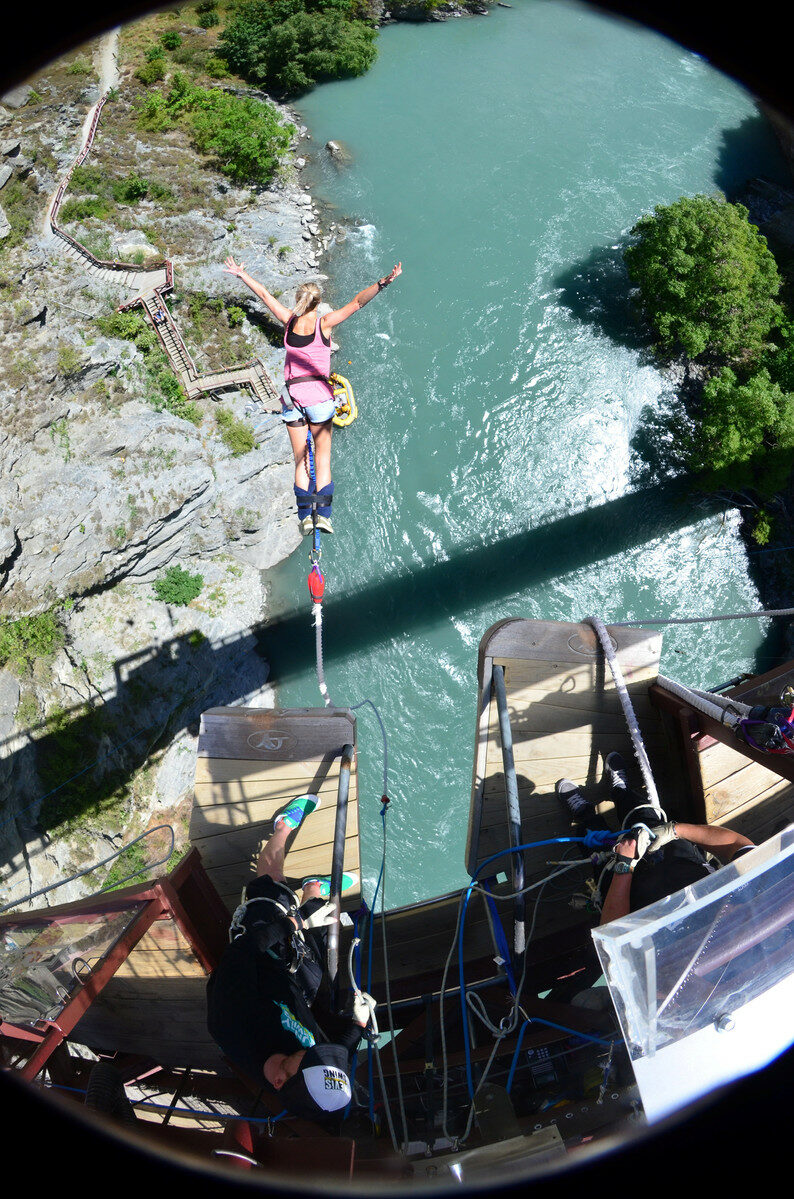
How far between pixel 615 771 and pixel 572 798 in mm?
407

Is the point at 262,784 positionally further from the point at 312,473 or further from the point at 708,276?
the point at 708,276

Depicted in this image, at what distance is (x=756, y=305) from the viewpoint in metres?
12.7

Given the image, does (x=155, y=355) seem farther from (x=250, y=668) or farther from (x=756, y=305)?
(x=756, y=305)

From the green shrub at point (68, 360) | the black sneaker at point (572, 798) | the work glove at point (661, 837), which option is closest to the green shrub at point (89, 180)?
the green shrub at point (68, 360)

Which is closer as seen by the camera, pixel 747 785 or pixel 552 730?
pixel 747 785

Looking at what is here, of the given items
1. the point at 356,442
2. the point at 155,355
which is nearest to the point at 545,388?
the point at 356,442

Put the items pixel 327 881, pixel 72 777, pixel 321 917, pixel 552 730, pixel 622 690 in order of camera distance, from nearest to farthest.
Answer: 1. pixel 321 917
2. pixel 327 881
3. pixel 622 690
4. pixel 552 730
5. pixel 72 777

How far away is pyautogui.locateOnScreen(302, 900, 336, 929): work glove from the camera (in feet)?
15.4

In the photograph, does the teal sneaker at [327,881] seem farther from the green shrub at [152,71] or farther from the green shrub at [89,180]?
the green shrub at [152,71]

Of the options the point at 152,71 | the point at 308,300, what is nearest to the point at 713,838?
the point at 308,300

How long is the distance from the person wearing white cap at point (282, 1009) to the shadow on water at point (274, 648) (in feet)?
25.2

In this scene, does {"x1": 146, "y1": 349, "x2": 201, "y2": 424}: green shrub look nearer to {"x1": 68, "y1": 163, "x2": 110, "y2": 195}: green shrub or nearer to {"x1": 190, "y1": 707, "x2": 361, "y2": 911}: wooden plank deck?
{"x1": 68, "y1": 163, "x2": 110, "y2": 195}: green shrub

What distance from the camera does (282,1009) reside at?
3.98 metres

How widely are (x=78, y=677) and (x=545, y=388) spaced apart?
9870 mm
